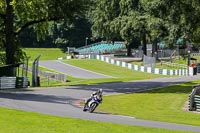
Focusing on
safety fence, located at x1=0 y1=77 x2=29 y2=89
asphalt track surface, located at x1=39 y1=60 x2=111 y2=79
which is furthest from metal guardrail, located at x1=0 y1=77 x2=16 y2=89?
asphalt track surface, located at x1=39 y1=60 x2=111 y2=79

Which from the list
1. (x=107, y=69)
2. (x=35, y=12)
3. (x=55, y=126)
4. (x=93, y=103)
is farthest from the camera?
(x=107, y=69)

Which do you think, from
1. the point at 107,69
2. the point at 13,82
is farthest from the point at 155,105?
the point at 107,69

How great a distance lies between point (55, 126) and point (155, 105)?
43.8ft

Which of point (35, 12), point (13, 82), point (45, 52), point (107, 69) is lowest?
point (107, 69)

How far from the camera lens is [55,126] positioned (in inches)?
758

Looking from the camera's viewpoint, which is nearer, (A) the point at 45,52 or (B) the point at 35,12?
(B) the point at 35,12

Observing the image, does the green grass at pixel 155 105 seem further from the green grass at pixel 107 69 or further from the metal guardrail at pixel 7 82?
the green grass at pixel 107 69

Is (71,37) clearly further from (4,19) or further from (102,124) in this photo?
(102,124)

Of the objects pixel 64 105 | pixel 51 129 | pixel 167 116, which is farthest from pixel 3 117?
pixel 167 116

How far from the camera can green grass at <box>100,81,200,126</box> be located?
82.3 feet

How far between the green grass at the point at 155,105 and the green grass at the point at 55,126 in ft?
14.1

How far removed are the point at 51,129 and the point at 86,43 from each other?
367ft

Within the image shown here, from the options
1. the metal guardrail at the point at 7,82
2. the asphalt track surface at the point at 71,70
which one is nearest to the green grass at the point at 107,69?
the asphalt track surface at the point at 71,70

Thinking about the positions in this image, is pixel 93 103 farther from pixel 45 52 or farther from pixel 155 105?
pixel 45 52
